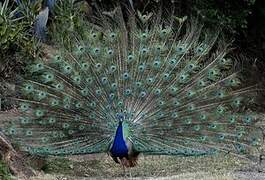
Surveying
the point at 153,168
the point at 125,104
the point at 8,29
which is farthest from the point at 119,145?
the point at 8,29

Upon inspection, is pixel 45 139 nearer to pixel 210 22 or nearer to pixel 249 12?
pixel 210 22

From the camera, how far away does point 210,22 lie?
17125mm

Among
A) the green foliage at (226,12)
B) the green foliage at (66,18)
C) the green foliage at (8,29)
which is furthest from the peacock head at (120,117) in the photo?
the green foliage at (226,12)

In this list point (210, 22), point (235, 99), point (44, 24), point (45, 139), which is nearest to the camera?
point (45, 139)

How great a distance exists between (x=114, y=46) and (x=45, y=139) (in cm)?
166

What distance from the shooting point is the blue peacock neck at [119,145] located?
974cm

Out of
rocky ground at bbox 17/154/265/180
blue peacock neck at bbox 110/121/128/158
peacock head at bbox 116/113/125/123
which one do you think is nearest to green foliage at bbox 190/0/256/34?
rocky ground at bbox 17/154/265/180

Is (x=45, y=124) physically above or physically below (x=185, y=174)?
above

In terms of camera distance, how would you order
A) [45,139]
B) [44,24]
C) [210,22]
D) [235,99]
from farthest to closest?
[210,22], [44,24], [235,99], [45,139]

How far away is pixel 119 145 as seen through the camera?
978 centimetres

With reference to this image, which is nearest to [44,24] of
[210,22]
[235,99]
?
[210,22]

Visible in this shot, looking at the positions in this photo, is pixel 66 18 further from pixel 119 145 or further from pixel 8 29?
pixel 119 145

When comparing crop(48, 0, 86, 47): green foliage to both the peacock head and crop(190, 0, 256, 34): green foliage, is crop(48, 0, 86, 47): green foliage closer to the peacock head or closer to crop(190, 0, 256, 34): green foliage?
the peacock head

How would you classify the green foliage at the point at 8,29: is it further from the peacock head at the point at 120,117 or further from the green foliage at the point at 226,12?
the green foliage at the point at 226,12
